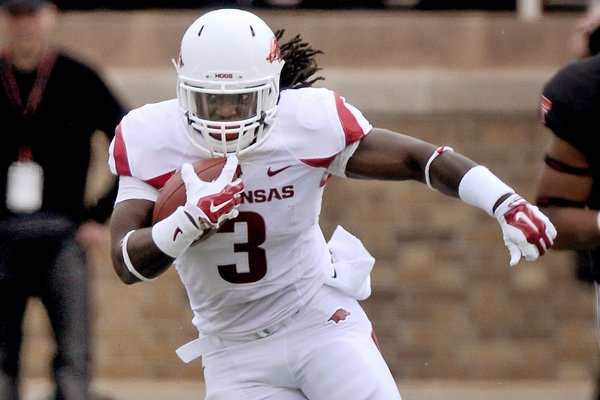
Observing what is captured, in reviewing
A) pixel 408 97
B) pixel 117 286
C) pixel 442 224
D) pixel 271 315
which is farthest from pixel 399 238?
pixel 271 315

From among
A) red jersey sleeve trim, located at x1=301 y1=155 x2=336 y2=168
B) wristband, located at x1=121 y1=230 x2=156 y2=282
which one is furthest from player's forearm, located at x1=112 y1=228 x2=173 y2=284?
red jersey sleeve trim, located at x1=301 y1=155 x2=336 y2=168

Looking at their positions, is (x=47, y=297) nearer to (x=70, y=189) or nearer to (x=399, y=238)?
(x=70, y=189)

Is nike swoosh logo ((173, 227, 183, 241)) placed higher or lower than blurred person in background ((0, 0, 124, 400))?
A: higher

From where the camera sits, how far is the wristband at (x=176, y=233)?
4113mm

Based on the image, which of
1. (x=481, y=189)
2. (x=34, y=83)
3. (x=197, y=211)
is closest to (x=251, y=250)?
(x=197, y=211)

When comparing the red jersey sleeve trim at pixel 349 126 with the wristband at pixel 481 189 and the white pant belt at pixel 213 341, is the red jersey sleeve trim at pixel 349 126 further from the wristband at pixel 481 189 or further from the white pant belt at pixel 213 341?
the white pant belt at pixel 213 341

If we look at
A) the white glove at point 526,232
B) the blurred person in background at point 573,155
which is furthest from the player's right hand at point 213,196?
the blurred person in background at point 573,155

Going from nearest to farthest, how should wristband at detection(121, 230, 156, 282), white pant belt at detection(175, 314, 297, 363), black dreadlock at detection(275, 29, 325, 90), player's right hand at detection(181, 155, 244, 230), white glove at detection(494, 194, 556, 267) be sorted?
player's right hand at detection(181, 155, 244, 230), white glove at detection(494, 194, 556, 267), wristband at detection(121, 230, 156, 282), white pant belt at detection(175, 314, 297, 363), black dreadlock at detection(275, 29, 325, 90)

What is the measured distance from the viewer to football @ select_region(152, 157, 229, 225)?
425 centimetres

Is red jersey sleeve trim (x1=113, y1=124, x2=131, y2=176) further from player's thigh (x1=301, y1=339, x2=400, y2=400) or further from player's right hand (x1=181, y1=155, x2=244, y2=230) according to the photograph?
player's thigh (x1=301, y1=339, x2=400, y2=400)

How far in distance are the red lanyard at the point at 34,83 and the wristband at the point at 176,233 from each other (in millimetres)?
2127

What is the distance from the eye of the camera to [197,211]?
4094 mm

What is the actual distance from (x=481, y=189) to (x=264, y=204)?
2.01 ft

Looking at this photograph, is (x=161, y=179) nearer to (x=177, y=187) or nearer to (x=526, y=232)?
(x=177, y=187)
